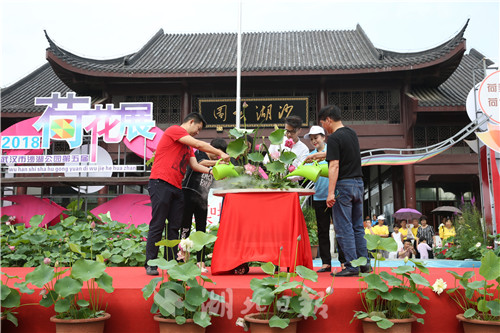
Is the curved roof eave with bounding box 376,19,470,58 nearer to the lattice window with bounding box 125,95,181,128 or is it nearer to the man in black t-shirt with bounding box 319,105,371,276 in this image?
the lattice window with bounding box 125,95,181,128

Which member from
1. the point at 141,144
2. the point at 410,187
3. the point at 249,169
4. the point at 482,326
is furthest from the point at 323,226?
the point at 410,187

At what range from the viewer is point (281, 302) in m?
2.25

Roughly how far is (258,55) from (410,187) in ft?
21.1

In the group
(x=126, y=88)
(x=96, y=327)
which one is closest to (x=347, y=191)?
(x=96, y=327)

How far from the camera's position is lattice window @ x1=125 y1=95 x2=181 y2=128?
1281 centimetres

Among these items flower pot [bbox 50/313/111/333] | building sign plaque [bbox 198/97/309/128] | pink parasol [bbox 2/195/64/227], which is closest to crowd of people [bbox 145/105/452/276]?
flower pot [bbox 50/313/111/333]

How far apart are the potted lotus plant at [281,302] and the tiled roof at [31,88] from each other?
488 inches

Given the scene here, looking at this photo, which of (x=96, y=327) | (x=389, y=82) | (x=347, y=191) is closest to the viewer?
(x=96, y=327)

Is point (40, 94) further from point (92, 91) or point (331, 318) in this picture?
point (331, 318)

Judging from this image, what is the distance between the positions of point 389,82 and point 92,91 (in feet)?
28.5

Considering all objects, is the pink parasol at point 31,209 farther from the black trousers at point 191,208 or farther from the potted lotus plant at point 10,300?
the potted lotus plant at point 10,300

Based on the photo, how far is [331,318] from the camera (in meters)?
2.43

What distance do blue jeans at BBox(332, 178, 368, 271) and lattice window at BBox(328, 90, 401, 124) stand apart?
9.21 metres

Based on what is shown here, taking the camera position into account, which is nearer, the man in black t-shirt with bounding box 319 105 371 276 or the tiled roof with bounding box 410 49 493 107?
the man in black t-shirt with bounding box 319 105 371 276
